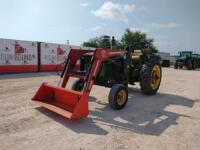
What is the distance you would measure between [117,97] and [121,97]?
0.21 meters

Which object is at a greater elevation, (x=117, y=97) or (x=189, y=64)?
(x=189, y=64)

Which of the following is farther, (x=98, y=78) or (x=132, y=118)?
(x=98, y=78)

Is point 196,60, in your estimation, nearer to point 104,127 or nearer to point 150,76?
point 150,76

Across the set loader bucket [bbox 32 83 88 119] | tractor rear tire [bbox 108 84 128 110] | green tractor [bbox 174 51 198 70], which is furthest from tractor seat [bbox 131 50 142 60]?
green tractor [bbox 174 51 198 70]

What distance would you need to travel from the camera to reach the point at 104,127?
462cm

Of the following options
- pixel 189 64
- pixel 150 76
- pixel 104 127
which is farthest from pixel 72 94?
pixel 189 64

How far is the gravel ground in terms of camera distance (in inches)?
150

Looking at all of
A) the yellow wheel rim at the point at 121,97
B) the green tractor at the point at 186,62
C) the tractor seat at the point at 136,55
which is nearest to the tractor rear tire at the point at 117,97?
the yellow wheel rim at the point at 121,97

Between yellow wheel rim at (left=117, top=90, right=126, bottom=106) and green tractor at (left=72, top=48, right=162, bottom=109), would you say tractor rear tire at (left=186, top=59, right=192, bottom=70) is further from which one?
yellow wheel rim at (left=117, top=90, right=126, bottom=106)

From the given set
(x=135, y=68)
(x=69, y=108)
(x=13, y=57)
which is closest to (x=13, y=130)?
(x=69, y=108)

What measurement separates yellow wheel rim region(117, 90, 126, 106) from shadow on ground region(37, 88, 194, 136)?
0.20 meters

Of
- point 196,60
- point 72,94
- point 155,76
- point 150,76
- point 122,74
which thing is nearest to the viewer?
point 72,94

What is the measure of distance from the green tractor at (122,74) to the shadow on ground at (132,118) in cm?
39

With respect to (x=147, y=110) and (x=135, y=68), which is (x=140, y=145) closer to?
(x=147, y=110)
